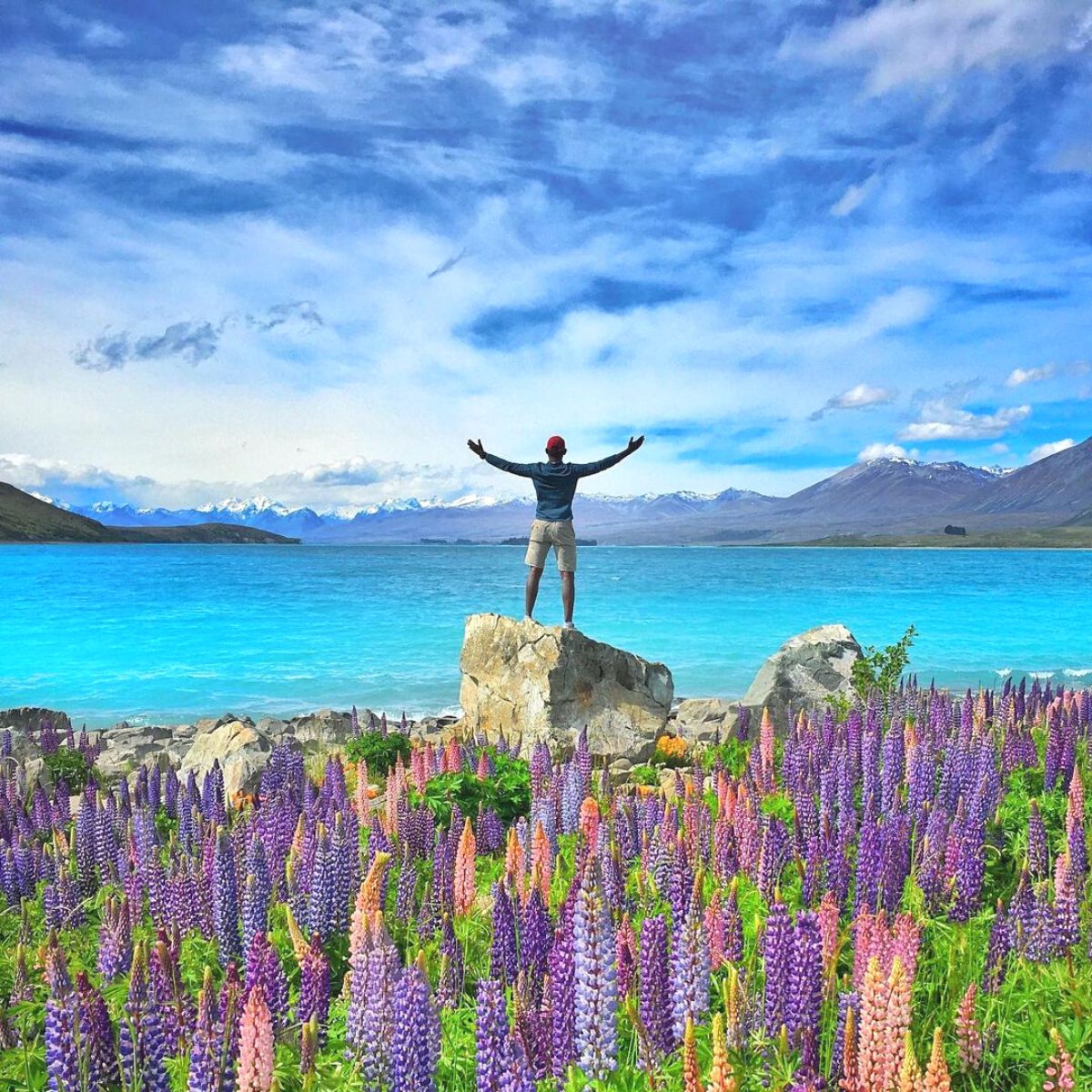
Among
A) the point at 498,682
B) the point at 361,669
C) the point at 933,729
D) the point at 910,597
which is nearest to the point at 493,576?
the point at 910,597

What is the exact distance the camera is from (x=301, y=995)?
150 inches

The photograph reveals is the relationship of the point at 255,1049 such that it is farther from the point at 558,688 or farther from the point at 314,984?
the point at 558,688

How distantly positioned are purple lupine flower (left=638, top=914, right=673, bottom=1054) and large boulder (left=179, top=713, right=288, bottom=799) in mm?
6366

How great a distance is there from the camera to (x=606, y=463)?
14.2m

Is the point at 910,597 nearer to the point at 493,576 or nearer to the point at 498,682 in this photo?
the point at 493,576

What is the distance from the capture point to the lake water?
97.1 feet

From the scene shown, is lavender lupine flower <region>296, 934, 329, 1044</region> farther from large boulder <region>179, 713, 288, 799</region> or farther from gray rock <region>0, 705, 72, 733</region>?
gray rock <region>0, 705, 72, 733</region>

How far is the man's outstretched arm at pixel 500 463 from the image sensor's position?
14172 millimetres

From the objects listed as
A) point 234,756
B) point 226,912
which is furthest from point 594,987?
point 234,756

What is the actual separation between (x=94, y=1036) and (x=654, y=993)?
1.95m

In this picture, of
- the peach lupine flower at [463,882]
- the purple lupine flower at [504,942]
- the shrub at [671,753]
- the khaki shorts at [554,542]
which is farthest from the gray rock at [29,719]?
the purple lupine flower at [504,942]

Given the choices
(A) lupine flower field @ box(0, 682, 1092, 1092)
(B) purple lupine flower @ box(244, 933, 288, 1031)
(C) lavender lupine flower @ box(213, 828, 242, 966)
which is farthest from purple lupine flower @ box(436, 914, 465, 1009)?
(C) lavender lupine flower @ box(213, 828, 242, 966)

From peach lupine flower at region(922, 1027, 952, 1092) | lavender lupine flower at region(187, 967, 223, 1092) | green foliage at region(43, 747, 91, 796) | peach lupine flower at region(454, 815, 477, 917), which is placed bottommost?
green foliage at region(43, 747, 91, 796)

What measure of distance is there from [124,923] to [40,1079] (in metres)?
0.76
